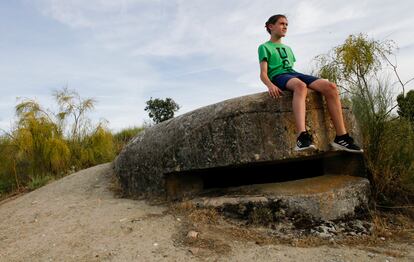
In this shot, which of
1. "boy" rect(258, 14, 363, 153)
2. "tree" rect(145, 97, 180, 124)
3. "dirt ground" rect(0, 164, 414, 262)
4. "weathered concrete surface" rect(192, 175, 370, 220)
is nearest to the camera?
"dirt ground" rect(0, 164, 414, 262)

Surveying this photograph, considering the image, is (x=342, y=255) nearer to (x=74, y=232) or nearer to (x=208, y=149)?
(x=208, y=149)

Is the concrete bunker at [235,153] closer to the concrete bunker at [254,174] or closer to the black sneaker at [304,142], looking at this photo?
the concrete bunker at [254,174]

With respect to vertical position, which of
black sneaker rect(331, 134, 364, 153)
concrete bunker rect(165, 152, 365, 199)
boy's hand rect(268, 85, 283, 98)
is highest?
boy's hand rect(268, 85, 283, 98)

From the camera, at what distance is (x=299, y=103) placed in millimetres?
3699

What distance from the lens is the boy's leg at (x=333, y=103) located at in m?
3.77

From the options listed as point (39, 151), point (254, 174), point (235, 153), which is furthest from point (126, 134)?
point (235, 153)

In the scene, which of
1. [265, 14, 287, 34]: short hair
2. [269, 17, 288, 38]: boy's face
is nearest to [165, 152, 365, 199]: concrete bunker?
[269, 17, 288, 38]: boy's face

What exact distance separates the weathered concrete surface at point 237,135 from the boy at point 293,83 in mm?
143

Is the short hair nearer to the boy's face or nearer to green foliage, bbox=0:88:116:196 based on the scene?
the boy's face

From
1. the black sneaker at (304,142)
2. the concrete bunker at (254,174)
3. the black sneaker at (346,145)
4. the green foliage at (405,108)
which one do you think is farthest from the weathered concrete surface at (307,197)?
the green foliage at (405,108)

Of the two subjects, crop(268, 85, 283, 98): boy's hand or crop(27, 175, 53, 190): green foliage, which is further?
crop(27, 175, 53, 190): green foliage

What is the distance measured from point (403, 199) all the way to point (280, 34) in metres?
2.27

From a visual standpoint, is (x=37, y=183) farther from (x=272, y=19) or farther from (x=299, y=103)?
(x=299, y=103)

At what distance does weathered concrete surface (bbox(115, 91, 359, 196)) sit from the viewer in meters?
3.93
